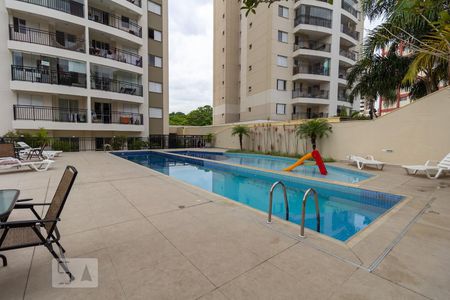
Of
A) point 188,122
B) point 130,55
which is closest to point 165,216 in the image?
point 130,55

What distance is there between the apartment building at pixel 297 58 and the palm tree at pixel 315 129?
36.4 ft

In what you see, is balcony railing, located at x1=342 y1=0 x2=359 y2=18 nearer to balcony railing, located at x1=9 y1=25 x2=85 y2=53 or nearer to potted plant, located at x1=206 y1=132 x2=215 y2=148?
potted plant, located at x1=206 y1=132 x2=215 y2=148

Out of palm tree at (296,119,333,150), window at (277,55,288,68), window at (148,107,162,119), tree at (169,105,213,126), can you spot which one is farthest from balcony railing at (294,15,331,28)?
tree at (169,105,213,126)

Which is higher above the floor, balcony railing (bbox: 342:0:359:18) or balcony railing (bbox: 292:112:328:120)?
balcony railing (bbox: 342:0:359:18)

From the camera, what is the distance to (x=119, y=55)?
1906 centimetres

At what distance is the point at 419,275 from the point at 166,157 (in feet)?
53.1

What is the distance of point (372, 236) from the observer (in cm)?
334

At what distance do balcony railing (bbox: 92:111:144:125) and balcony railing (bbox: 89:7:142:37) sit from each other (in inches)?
299

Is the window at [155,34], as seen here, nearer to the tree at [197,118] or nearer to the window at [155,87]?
the window at [155,87]

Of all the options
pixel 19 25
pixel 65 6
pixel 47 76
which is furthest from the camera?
pixel 65 6

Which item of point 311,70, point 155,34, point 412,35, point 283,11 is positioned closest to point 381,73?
point 412,35

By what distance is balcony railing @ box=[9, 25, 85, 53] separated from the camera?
14820mm

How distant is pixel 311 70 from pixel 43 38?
27.0 m

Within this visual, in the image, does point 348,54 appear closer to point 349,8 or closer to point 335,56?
point 335,56
